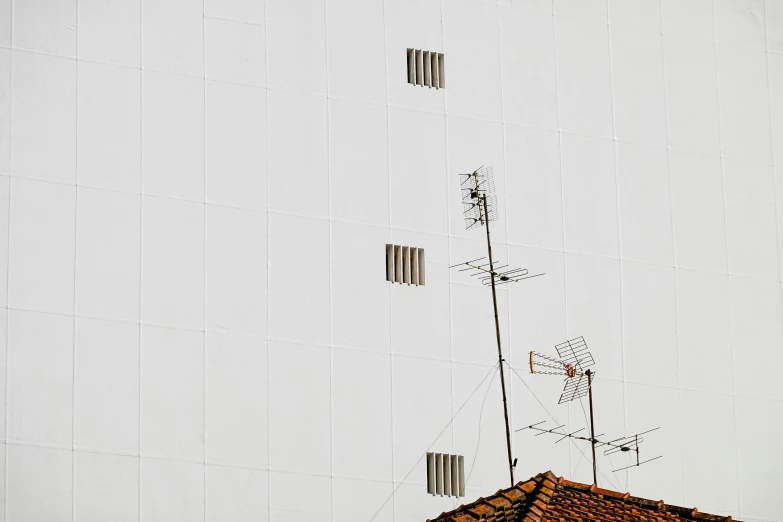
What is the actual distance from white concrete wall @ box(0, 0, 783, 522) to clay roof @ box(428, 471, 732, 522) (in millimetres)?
6316

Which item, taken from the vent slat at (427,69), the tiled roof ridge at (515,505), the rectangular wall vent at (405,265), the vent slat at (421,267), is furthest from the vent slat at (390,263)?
the tiled roof ridge at (515,505)

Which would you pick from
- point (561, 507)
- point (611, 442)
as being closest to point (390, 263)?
point (611, 442)

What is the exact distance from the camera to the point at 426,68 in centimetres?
2909

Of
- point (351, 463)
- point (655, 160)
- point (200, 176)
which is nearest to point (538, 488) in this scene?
point (351, 463)

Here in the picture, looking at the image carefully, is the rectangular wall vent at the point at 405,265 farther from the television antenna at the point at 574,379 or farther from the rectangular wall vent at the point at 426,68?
the rectangular wall vent at the point at 426,68

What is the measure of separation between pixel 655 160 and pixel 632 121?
0.76m

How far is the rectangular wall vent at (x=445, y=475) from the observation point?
27.4 meters

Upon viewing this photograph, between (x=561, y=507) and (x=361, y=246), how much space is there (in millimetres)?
8617

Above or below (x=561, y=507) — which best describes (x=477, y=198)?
above

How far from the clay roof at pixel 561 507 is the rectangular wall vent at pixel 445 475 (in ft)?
21.2

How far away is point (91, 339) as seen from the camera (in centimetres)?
2559

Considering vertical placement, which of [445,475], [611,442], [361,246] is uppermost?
[361,246]

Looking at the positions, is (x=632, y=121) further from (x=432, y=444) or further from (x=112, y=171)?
(x=112, y=171)

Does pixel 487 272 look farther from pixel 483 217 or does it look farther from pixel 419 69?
pixel 419 69
